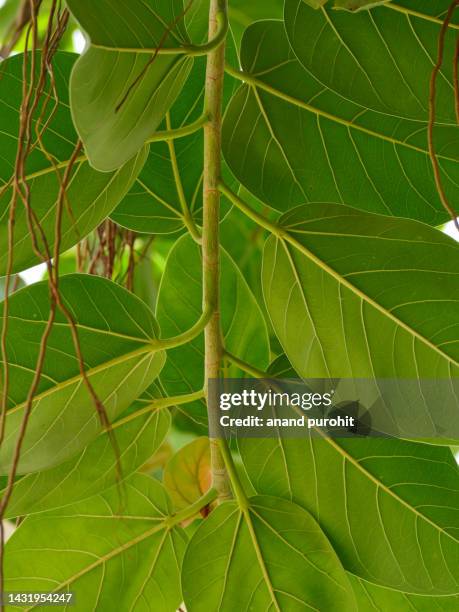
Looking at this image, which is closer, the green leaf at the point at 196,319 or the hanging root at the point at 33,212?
the hanging root at the point at 33,212

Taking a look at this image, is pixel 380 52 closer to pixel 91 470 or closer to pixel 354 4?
pixel 354 4

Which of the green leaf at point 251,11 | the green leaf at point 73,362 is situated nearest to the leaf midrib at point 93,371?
the green leaf at point 73,362

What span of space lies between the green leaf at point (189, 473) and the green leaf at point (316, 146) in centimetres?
38

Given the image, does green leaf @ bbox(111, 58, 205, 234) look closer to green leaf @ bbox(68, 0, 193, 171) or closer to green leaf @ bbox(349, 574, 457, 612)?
green leaf @ bbox(68, 0, 193, 171)

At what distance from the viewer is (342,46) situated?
542 mm

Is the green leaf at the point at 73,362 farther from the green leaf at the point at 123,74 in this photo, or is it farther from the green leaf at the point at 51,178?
the green leaf at the point at 123,74

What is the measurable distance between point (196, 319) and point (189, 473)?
24 cm


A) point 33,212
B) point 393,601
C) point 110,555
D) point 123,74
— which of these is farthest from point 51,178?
point 393,601

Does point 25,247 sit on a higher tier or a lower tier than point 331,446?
higher

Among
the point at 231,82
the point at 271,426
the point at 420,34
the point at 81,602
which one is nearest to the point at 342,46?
the point at 420,34

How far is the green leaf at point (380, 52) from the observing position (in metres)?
0.53

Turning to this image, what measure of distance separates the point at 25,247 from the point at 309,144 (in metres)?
0.27

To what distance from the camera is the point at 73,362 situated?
59 cm

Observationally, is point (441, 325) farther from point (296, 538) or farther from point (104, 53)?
point (104, 53)
